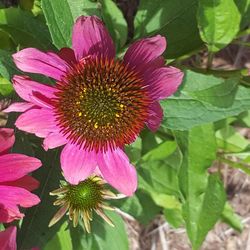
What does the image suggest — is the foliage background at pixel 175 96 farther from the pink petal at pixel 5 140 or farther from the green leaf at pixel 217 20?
the pink petal at pixel 5 140

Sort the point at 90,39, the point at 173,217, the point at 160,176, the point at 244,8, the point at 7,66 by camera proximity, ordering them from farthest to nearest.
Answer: the point at 173,217
the point at 160,176
the point at 244,8
the point at 7,66
the point at 90,39

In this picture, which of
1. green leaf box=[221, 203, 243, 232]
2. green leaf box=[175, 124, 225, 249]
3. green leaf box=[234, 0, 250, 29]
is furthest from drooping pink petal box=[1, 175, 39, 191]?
green leaf box=[221, 203, 243, 232]

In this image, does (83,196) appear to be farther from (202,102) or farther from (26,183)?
(202,102)

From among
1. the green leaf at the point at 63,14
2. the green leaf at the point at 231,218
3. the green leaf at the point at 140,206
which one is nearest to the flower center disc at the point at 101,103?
the green leaf at the point at 63,14

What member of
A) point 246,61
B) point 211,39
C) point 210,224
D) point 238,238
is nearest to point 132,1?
point 246,61

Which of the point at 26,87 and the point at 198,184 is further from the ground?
the point at 26,87

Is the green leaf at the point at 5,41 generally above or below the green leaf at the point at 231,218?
above

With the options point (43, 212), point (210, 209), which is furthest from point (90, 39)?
point (210, 209)
